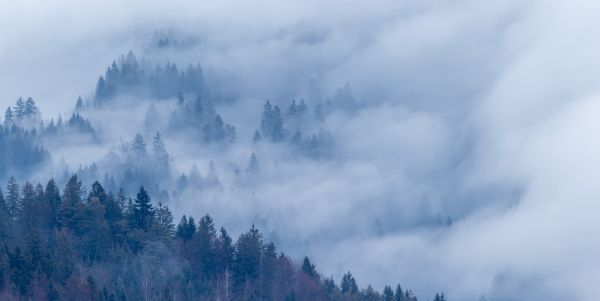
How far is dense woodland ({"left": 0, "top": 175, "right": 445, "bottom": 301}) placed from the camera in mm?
136375

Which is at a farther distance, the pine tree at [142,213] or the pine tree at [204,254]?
the pine tree at [142,213]

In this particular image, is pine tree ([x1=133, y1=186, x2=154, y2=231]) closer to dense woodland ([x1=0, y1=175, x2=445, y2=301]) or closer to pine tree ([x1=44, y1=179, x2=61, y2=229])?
dense woodland ([x1=0, y1=175, x2=445, y2=301])

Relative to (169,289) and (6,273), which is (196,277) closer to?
(169,289)

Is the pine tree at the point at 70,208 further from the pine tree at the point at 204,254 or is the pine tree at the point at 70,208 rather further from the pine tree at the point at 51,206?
the pine tree at the point at 204,254

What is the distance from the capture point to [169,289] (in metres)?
144

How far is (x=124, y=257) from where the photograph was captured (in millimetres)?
146875

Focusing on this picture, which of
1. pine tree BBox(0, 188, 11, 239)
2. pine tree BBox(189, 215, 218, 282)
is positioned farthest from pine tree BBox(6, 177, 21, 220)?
pine tree BBox(189, 215, 218, 282)

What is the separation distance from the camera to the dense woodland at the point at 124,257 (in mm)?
136375

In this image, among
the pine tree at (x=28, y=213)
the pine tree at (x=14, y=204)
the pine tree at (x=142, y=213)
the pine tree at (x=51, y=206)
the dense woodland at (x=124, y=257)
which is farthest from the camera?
the pine tree at (x=142, y=213)

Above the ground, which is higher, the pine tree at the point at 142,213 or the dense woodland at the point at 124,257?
the pine tree at the point at 142,213

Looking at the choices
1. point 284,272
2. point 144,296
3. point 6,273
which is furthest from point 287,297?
point 6,273

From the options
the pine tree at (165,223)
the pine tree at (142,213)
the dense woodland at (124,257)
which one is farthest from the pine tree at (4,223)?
the pine tree at (165,223)

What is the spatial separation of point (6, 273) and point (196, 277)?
19.6 meters

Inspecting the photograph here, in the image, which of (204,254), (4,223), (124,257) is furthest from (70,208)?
(204,254)
